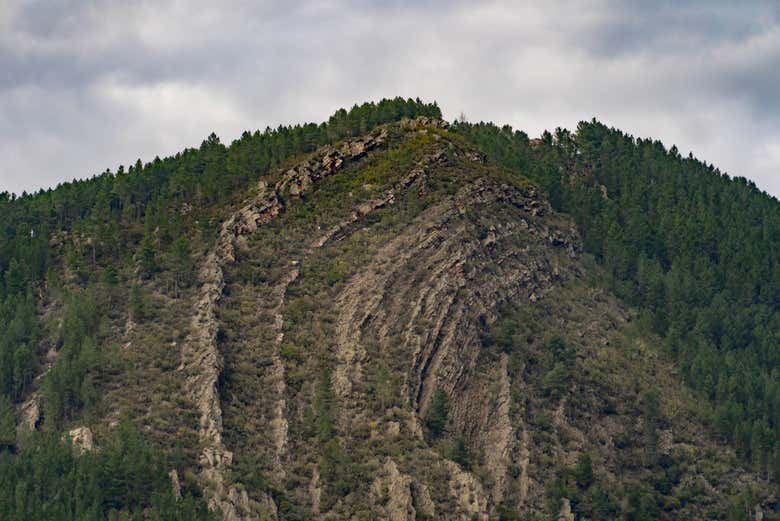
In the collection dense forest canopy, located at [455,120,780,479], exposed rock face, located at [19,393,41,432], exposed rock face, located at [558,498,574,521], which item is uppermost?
dense forest canopy, located at [455,120,780,479]

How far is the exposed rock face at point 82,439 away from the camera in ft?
430

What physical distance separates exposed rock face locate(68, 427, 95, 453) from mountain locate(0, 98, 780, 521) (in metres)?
0.33

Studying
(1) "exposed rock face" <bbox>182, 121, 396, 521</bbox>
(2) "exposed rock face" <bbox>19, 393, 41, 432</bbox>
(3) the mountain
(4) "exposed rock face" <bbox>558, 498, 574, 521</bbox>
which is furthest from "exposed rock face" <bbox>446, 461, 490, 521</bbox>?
(2) "exposed rock face" <bbox>19, 393, 41, 432</bbox>

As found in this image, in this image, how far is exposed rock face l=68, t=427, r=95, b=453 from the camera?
131000 mm

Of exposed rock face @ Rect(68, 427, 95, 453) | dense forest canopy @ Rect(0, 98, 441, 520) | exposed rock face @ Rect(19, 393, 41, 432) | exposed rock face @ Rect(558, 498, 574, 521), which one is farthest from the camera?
exposed rock face @ Rect(19, 393, 41, 432)

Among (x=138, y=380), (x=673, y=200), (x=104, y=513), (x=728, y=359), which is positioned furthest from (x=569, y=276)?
(x=104, y=513)

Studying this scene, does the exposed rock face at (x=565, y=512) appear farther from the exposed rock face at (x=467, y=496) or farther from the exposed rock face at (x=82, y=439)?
the exposed rock face at (x=82, y=439)

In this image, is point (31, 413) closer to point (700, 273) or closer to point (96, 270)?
point (96, 270)

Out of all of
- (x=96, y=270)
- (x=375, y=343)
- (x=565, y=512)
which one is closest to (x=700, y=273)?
(x=375, y=343)

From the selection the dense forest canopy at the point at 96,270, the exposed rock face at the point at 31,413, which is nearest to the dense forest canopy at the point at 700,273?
the dense forest canopy at the point at 96,270

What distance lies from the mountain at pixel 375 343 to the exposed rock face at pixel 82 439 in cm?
33

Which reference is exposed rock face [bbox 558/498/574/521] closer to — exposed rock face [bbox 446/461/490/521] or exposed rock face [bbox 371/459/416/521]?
exposed rock face [bbox 446/461/490/521]

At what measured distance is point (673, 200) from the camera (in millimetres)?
195625

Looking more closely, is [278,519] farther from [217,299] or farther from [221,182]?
[221,182]
